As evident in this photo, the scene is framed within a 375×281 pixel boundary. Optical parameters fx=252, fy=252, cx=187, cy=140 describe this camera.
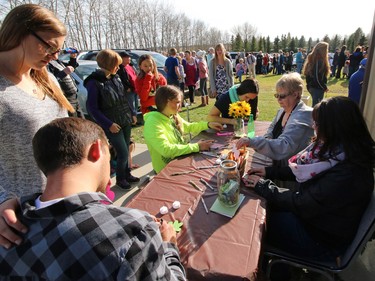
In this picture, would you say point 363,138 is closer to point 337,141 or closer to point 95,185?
point 337,141

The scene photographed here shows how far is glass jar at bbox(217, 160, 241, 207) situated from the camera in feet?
4.96

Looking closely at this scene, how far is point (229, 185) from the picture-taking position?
5.02 ft

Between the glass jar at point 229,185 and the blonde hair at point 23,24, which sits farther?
the glass jar at point 229,185

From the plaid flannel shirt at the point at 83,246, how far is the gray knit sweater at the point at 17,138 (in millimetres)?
615

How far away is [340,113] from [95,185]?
4.81ft

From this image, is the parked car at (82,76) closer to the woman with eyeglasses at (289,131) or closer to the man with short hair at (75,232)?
the woman with eyeglasses at (289,131)

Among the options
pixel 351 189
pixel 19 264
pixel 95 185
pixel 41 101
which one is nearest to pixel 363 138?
pixel 351 189

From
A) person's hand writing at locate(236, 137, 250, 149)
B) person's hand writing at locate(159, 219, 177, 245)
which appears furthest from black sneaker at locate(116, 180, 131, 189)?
person's hand writing at locate(159, 219, 177, 245)

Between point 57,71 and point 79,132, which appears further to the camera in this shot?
point 57,71

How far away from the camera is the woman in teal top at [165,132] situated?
236 centimetres

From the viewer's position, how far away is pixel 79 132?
878 mm

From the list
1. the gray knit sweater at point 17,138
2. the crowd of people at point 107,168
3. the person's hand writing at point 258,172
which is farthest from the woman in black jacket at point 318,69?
the gray knit sweater at point 17,138

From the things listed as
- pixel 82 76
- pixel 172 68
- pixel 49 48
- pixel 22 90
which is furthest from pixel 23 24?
pixel 172 68

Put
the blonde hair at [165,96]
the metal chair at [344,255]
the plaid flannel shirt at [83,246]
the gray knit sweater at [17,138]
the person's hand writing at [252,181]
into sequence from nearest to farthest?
the plaid flannel shirt at [83,246]
the gray knit sweater at [17,138]
the metal chair at [344,255]
the person's hand writing at [252,181]
the blonde hair at [165,96]
